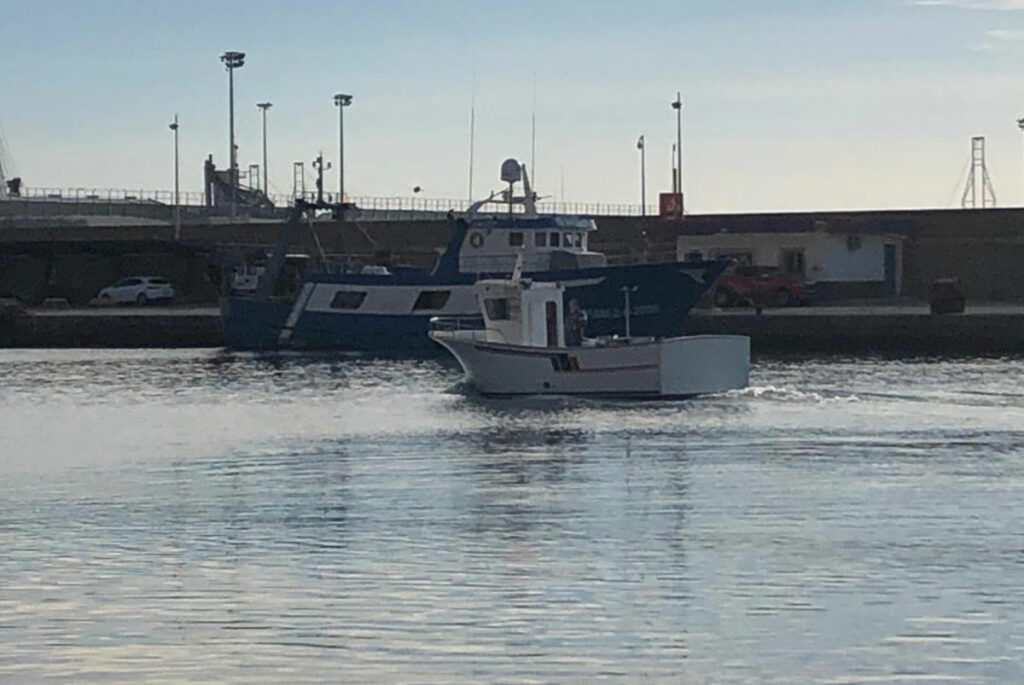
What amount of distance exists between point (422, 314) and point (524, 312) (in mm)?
13356

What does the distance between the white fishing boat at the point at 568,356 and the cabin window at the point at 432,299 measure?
1184 cm

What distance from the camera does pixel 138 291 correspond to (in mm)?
63969

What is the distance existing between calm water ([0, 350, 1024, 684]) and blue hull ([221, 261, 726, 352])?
984 cm

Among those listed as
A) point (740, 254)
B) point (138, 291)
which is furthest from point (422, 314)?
point (138, 291)

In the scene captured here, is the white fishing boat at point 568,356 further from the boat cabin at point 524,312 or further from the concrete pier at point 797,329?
the concrete pier at point 797,329

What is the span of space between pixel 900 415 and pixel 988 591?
51.3 ft

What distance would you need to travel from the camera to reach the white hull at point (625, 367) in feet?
112

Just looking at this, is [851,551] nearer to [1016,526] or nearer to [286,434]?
[1016,526]

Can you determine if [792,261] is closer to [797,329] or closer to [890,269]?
[890,269]

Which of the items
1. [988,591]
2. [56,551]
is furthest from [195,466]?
[988,591]

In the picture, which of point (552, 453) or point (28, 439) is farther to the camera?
point (28, 439)

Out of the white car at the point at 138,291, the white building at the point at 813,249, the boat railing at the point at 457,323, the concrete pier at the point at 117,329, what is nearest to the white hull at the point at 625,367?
the boat railing at the point at 457,323

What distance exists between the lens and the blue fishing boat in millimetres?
44969

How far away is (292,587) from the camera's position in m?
16.6
